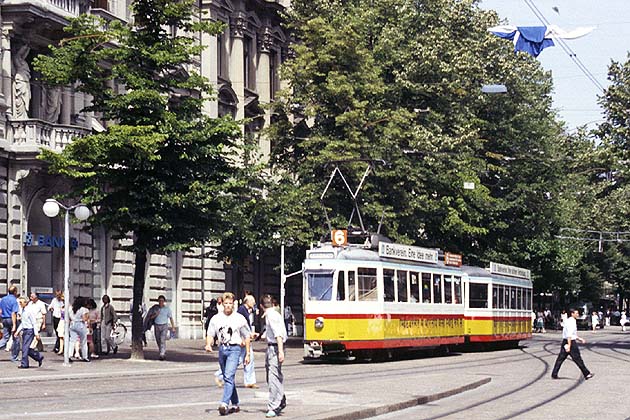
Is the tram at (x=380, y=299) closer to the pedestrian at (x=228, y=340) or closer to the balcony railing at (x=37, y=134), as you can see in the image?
the balcony railing at (x=37, y=134)

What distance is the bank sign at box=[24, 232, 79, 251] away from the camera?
36.2 m

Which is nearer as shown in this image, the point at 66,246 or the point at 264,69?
the point at 66,246

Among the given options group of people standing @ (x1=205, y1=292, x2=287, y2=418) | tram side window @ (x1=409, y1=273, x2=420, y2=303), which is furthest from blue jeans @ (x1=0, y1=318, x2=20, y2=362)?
group of people standing @ (x1=205, y1=292, x2=287, y2=418)

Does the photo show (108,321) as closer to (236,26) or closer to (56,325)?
(56,325)

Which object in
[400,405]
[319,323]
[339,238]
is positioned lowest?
[400,405]

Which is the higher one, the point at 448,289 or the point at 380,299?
the point at 448,289

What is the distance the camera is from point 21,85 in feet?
119

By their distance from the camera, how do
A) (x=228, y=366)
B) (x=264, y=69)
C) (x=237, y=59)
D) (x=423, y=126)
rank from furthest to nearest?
(x=264, y=69)
(x=237, y=59)
(x=423, y=126)
(x=228, y=366)

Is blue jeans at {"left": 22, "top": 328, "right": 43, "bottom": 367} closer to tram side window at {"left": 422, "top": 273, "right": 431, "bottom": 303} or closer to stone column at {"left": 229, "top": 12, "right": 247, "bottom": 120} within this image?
tram side window at {"left": 422, "top": 273, "right": 431, "bottom": 303}

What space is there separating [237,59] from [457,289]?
18.3m

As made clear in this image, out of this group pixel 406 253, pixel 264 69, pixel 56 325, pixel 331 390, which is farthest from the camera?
pixel 264 69

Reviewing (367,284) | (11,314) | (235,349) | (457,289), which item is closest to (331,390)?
(235,349)

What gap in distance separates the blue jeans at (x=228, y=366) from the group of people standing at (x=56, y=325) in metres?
11.5

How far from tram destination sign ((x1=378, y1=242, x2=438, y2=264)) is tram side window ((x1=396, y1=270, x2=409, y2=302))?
442 millimetres
